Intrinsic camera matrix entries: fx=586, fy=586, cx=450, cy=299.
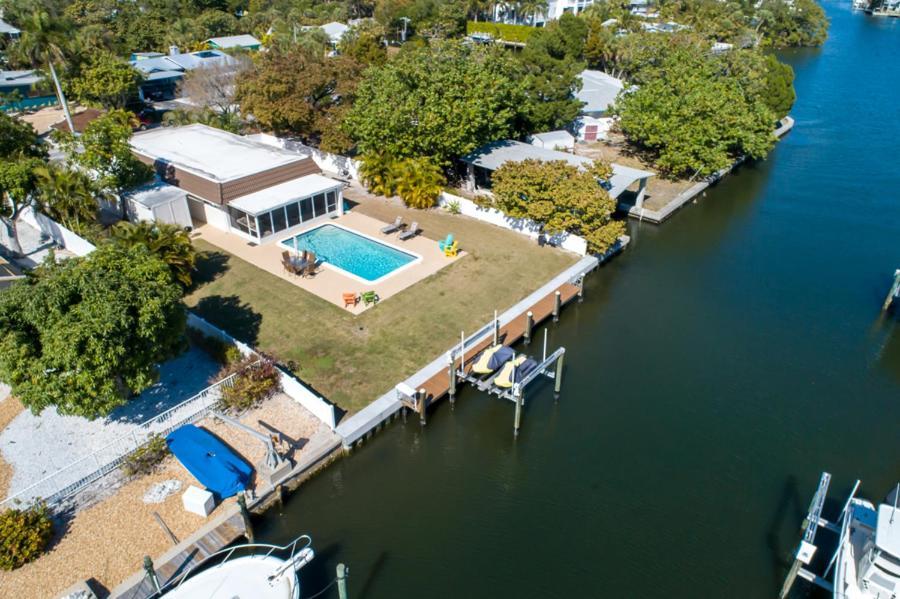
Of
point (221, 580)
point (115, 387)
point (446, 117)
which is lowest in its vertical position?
point (221, 580)

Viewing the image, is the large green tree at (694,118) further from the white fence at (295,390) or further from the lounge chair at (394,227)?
the white fence at (295,390)

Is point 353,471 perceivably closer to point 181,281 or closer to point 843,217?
point 181,281

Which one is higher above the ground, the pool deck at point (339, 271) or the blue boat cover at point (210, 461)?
the blue boat cover at point (210, 461)

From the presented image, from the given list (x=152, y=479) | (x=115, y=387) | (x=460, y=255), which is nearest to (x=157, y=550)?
(x=152, y=479)

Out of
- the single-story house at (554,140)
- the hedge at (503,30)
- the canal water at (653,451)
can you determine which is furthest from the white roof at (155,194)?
the hedge at (503,30)

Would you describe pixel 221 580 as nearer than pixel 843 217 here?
Yes

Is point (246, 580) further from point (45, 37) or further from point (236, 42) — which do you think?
point (236, 42)
